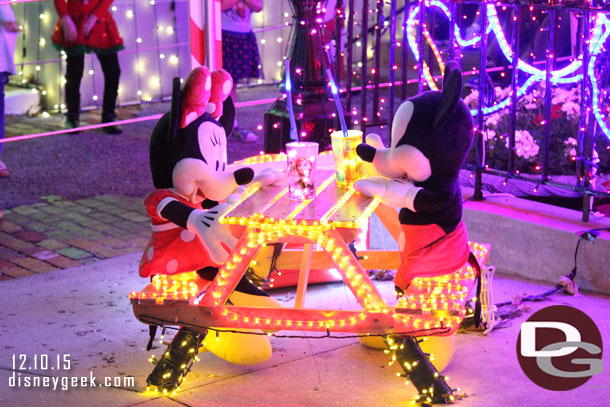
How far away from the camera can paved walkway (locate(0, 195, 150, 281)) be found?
18.0 ft

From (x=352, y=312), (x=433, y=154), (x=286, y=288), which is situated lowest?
(x=286, y=288)

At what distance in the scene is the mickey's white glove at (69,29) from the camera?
8742 mm

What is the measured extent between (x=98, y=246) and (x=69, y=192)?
1.34 metres

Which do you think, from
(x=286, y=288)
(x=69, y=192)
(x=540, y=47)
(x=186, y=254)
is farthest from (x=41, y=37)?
(x=186, y=254)

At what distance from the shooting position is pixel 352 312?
3.53 meters

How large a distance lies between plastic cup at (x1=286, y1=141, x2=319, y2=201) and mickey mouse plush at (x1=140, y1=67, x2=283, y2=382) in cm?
18

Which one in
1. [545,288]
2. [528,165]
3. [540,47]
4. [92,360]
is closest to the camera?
[92,360]

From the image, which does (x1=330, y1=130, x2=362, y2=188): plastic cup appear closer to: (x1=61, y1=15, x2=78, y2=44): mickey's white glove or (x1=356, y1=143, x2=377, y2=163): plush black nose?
(x1=356, y1=143, x2=377, y2=163): plush black nose

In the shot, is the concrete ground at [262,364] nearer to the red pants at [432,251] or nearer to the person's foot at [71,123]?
the red pants at [432,251]

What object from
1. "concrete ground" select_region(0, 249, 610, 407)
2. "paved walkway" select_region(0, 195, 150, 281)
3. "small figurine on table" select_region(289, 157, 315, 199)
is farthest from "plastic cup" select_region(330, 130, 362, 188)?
"paved walkway" select_region(0, 195, 150, 281)

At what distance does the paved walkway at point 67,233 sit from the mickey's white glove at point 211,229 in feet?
6.65

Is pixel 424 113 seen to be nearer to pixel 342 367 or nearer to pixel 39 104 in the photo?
pixel 342 367

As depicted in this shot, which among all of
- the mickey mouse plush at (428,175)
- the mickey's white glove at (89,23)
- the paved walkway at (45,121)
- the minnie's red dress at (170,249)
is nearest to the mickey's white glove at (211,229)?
the minnie's red dress at (170,249)

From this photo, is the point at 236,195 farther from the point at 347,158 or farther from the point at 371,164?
the point at 371,164
